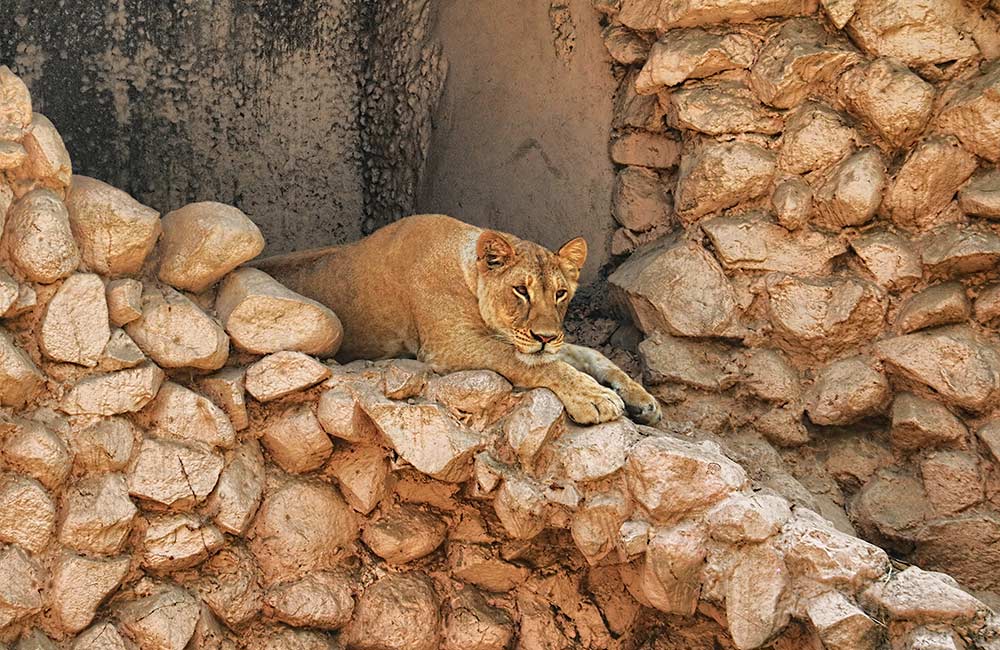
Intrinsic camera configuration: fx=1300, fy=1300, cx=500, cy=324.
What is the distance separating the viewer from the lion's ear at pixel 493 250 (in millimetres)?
6164

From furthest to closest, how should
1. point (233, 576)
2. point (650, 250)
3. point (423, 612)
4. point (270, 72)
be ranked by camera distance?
1. point (270, 72)
2. point (650, 250)
3. point (423, 612)
4. point (233, 576)

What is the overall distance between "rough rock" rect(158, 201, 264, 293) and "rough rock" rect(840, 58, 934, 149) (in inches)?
119

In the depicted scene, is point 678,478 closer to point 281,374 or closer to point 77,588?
point 281,374

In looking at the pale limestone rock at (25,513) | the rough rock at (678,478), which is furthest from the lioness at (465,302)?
the pale limestone rock at (25,513)

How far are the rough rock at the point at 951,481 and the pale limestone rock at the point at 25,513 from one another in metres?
4.06

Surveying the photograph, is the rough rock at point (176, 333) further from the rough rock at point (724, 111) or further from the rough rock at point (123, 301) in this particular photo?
the rough rock at point (724, 111)

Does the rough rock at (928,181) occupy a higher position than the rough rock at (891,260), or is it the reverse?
the rough rock at (928,181)

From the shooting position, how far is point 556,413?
584 cm

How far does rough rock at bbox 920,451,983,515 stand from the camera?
6.23m

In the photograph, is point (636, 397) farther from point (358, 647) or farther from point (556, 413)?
point (358, 647)

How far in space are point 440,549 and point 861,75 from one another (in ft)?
10.2

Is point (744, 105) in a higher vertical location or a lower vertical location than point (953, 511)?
higher

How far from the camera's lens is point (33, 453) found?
5277 mm

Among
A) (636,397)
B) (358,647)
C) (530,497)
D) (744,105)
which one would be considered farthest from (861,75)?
(358,647)
